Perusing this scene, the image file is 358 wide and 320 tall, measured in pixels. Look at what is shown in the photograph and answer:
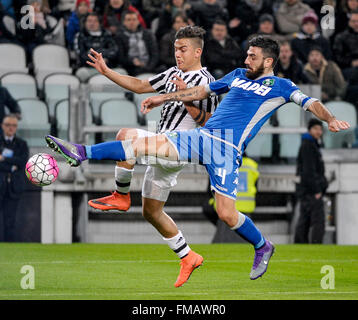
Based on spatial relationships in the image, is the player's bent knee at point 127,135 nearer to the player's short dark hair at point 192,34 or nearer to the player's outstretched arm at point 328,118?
the player's short dark hair at point 192,34

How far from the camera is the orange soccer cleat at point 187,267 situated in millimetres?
8094

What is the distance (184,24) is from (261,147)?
256 centimetres

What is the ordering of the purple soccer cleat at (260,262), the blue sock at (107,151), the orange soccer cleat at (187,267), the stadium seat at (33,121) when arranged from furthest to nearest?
the stadium seat at (33,121), the orange soccer cleat at (187,267), the purple soccer cleat at (260,262), the blue sock at (107,151)

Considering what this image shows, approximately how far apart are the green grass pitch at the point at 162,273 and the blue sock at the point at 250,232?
0.43m

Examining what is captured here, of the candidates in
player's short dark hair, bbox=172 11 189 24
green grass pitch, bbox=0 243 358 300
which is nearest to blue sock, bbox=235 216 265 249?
green grass pitch, bbox=0 243 358 300

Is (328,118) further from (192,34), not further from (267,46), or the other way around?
(192,34)

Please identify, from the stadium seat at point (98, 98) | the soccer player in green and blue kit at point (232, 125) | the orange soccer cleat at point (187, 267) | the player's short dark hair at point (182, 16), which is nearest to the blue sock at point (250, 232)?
the soccer player in green and blue kit at point (232, 125)

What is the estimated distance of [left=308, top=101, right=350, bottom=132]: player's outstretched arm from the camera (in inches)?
278

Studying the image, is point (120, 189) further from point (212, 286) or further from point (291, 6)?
point (291, 6)

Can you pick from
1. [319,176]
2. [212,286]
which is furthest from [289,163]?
[212,286]

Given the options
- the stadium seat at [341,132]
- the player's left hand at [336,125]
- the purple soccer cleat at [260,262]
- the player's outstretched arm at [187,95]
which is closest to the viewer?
the player's left hand at [336,125]

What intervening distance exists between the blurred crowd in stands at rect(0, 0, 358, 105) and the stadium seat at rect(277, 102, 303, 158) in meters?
0.58

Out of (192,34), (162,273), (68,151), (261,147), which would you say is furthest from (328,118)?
(261,147)

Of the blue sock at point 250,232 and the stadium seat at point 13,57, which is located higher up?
the stadium seat at point 13,57
